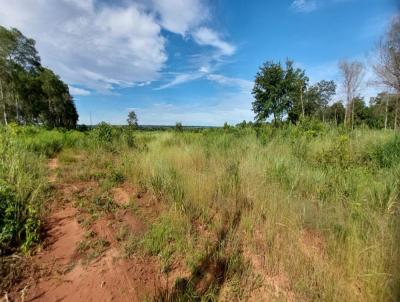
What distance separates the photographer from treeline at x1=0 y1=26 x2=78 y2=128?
59.3 ft

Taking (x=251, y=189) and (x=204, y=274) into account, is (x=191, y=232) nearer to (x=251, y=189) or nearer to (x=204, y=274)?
(x=204, y=274)

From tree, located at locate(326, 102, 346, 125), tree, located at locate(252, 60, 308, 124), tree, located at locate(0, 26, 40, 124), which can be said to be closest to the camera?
tree, located at locate(0, 26, 40, 124)

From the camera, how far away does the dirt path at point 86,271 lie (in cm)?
171

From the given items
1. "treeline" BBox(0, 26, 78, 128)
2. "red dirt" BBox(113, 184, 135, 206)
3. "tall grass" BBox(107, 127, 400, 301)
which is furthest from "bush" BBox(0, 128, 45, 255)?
"treeline" BBox(0, 26, 78, 128)

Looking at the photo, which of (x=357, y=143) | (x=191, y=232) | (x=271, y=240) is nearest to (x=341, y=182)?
(x=271, y=240)

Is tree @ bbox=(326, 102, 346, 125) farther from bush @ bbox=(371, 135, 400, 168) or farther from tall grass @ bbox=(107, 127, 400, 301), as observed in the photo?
tall grass @ bbox=(107, 127, 400, 301)

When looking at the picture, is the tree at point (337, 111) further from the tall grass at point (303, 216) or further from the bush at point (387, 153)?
the tall grass at point (303, 216)

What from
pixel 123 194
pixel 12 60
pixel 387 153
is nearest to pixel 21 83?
pixel 12 60

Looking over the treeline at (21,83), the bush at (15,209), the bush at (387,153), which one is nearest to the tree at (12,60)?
the treeline at (21,83)

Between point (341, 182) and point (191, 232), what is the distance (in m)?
2.48

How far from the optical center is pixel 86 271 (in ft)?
6.38

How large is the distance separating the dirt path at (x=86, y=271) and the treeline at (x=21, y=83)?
18.1 metres

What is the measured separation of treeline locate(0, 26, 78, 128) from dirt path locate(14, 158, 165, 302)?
59.5ft

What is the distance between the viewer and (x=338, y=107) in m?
38.2
